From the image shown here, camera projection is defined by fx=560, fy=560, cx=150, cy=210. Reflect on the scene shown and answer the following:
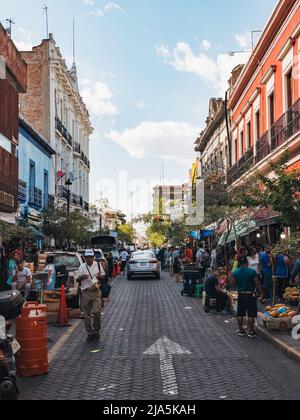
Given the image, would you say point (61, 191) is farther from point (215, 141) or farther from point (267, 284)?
point (267, 284)

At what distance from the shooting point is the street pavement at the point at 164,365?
274 inches

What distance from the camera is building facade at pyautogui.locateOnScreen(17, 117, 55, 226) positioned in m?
26.9

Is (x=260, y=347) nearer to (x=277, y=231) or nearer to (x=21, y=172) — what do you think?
(x=277, y=231)

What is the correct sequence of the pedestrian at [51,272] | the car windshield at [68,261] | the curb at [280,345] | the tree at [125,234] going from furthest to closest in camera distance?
1. the tree at [125,234]
2. the car windshield at [68,261]
3. the pedestrian at [51,272]
4. the curb at [280,345]

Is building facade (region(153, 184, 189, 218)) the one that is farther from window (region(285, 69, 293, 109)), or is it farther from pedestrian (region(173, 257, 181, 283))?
window (region(285, 69, 293, 109))

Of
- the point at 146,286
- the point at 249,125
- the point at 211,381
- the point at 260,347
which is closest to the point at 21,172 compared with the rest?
the point at 146,286

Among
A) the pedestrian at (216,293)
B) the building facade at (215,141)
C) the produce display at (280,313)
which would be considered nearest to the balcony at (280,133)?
the pedestrian at (216,293)

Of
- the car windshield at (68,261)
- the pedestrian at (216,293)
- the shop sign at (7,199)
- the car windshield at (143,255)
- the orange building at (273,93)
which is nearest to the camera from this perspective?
the pedestrian at (216,293)

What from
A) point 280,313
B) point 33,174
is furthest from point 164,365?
point 33,174

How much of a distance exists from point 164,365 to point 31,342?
2.04 m

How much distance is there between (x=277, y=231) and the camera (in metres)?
23.6

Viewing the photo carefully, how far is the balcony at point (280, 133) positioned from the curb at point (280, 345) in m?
8.27

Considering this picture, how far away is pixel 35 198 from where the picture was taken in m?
29.6

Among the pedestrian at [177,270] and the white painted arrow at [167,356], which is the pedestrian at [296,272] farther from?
the pedestrian at [177,270]
